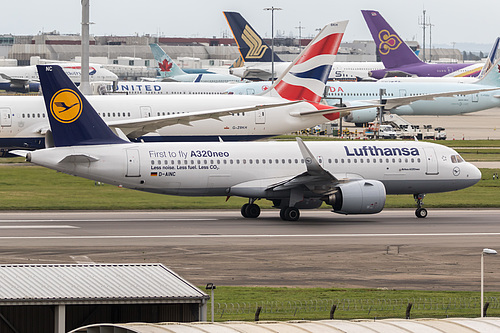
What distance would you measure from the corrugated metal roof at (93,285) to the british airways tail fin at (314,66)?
127 ft

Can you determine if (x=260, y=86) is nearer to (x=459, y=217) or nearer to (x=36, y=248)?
→ (x=459, y=217)

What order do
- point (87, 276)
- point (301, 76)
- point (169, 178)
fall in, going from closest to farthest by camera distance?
1. point (87, 276)
2. point (169, 178)
3. point (301, 76)

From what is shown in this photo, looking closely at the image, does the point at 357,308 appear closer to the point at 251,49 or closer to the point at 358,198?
the point at 358,198

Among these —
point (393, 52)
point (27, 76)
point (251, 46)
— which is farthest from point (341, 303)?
point (27, 76)

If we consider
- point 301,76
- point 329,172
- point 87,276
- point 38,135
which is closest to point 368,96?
point 301,76

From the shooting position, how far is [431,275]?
1201 inches

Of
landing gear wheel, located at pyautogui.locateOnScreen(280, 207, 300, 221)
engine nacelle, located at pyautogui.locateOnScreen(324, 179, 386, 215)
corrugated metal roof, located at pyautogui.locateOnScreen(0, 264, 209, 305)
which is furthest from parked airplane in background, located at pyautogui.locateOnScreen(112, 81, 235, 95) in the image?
corrugated metal roof, located at pyautogui.locateOnScreen(0, 264, 209, 305)

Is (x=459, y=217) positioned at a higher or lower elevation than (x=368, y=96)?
lower

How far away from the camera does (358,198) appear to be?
39625mm

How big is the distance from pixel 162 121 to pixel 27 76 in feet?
399

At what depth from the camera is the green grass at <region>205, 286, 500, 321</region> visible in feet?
79.8

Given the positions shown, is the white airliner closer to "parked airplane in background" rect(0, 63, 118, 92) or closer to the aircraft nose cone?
the aircraft nose cone

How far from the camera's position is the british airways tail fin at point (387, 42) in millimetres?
125625

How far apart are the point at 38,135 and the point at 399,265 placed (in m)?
31.1
